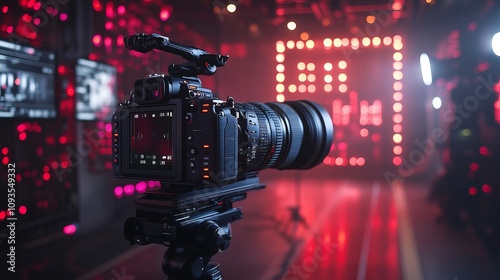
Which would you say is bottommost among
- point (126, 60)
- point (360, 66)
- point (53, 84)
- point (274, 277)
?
point (274, 277)

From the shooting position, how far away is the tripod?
3.96 feet

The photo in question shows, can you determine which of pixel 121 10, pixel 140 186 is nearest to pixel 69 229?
pixel 140 186

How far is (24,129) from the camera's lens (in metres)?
3.00

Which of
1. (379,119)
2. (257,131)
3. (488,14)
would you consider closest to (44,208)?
(257,131)

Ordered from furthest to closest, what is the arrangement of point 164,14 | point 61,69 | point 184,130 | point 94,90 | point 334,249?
point 164,14 < point 94,90 < point 61,69 < point 334,249 < point 184,130

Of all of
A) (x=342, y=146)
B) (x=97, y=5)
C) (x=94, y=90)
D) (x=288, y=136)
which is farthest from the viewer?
(x=342, y=146)

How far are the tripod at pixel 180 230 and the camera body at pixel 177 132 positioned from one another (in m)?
0.08

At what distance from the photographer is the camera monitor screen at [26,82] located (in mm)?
2678

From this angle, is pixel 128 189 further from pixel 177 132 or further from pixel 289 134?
pixel 177 132

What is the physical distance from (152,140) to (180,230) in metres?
0.29

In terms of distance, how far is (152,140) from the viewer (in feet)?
4.15

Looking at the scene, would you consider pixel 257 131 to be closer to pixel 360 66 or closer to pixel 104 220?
pixel 104 220

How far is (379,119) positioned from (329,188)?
1711 mm

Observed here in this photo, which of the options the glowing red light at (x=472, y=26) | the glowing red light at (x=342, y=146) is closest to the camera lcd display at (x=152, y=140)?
the glowing red light at (x=472, y=26)
